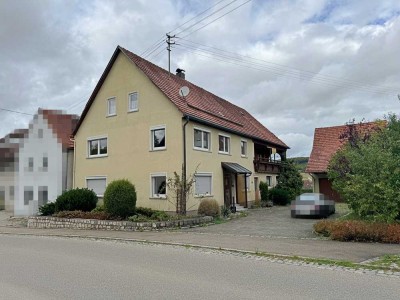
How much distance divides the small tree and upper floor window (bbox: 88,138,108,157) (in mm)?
15275

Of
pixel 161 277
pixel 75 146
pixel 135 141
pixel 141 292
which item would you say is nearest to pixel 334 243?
pixel 161 277

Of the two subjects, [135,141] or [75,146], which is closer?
[135,141]

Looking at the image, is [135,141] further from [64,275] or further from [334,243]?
[64,275]

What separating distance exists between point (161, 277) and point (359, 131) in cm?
1442

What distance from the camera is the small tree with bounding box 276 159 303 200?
1318 inches

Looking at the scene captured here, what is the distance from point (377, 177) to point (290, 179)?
20218mm

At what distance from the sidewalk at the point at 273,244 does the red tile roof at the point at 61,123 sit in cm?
1413

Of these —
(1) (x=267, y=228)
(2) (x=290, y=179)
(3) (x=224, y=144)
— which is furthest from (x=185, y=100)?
(2) (x=290, y=179)

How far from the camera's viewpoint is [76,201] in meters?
22.1

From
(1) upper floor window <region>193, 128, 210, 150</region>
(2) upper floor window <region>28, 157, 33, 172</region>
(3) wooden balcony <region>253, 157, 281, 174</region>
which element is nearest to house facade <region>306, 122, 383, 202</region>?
(3) wooden balcony <region>253, 157, 281, 174</region>

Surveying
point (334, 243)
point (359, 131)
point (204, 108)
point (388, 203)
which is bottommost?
point (334, 243)

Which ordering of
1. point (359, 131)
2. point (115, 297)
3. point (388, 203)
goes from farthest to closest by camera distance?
point (359, 131) → point (388, 203) → point (115, 297)

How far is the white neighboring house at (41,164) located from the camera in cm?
2684

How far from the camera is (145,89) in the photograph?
23562 mm
